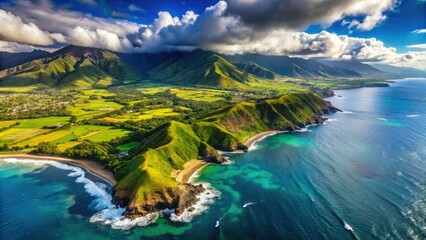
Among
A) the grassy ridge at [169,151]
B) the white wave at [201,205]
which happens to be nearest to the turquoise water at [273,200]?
the white wave at [201,205]

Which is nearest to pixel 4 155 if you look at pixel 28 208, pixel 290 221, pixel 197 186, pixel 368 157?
pixel 28 208

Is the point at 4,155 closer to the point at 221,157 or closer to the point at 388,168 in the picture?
the point at 221,157

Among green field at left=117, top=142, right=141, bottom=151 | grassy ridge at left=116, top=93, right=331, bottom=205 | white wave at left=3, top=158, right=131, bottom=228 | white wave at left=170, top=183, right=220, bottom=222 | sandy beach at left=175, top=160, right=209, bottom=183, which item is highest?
grassy ridge at left=116, top=93, right=331, bottom=205

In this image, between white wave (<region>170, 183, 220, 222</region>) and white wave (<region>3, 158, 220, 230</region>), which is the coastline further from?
white wave (<region>170, 183, 220, 222</region>)

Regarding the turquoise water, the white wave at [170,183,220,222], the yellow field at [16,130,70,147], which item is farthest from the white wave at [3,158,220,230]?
the yellow field at [16,130,70,147]

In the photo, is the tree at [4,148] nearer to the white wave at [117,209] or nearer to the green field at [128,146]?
the green field at [128,146]

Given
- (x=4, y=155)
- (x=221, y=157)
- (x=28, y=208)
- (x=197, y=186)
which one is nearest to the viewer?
(x=28, y=208)
